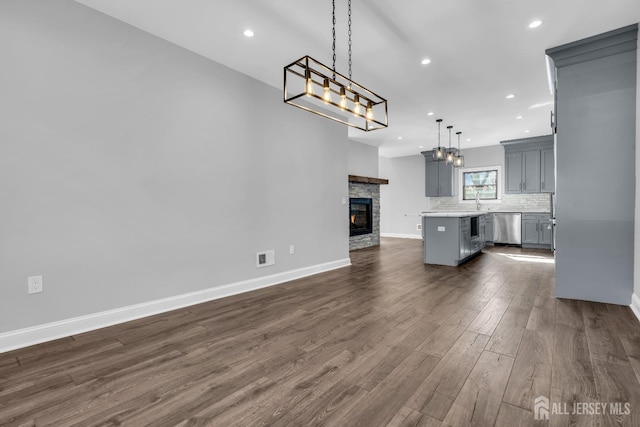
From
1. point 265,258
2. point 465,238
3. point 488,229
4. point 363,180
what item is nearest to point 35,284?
point 265,258

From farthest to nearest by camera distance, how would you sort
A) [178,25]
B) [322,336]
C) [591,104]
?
1. [591,104]
2. [178,25]
3. [322,336]

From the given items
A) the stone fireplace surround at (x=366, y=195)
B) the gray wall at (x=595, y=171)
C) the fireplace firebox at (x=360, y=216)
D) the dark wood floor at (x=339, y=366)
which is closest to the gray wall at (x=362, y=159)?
the stone fireplace surround at (x=366, y=195)

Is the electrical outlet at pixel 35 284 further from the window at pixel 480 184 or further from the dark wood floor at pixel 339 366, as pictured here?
the window at pixel 480 184

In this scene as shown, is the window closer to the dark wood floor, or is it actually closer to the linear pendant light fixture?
A: the linear pendant light fixture

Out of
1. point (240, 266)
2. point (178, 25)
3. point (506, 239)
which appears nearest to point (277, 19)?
point (178, 25)

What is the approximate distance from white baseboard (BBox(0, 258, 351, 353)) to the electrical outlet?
0.28 m

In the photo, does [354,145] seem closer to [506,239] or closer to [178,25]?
[506,239]

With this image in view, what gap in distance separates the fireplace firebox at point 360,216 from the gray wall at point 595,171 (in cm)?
449

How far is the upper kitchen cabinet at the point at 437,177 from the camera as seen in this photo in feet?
29.0

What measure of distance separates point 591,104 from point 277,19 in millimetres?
3349

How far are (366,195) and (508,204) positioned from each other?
398cm

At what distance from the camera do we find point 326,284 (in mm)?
4160

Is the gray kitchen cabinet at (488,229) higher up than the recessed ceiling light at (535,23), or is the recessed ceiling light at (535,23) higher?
the recessed ceiling light at (535,23)

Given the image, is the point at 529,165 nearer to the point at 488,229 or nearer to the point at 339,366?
the point at 488,229
